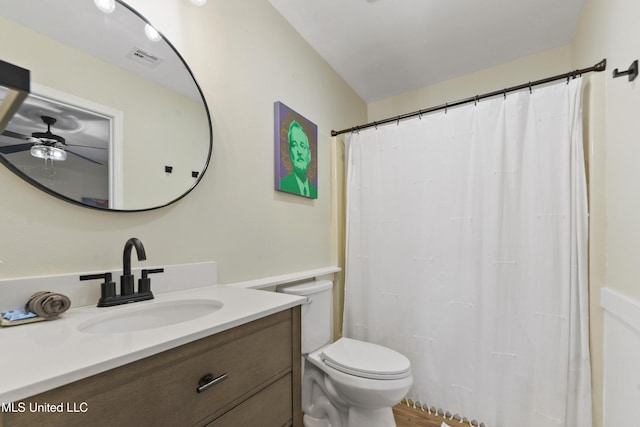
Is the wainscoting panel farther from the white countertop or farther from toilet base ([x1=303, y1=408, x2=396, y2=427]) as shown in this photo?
the white countertop

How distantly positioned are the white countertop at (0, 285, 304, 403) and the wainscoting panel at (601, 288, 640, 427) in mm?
1257

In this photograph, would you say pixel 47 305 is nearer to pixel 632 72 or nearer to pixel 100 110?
pixel 100 110

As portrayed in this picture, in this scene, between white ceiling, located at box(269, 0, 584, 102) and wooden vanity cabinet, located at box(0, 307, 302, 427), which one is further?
white ceiling, located at box(269, 0, 584, 102)

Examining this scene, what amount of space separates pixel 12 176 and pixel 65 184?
0.35 feet

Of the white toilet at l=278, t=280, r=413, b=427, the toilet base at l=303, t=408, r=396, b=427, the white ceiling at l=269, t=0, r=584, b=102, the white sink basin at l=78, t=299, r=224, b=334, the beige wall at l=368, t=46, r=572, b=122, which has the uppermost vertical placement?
the white ceiling at l=269, t=0, r=584, b=102

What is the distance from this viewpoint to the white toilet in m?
1.28

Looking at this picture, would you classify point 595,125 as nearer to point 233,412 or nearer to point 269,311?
point 269,311

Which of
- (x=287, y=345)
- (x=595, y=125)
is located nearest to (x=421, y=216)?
(x=595, y=125)

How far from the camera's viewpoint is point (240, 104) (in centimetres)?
140

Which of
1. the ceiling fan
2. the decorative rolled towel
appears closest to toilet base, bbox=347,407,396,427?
the decorative rolled towel

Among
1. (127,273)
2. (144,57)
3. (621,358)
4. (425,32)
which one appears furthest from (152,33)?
(621,358)

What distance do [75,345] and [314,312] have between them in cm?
120

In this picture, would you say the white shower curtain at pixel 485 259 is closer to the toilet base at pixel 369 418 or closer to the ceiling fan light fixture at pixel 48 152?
the toilet base at pixel 369 418

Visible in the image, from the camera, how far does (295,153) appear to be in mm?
1731
